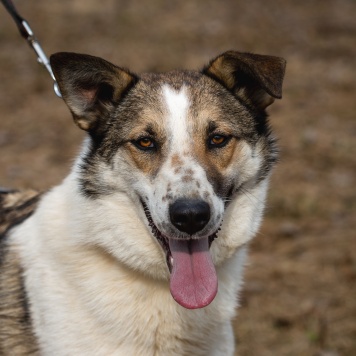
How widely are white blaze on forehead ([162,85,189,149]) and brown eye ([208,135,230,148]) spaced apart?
0.15 metres

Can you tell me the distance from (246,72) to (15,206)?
1.61 metres

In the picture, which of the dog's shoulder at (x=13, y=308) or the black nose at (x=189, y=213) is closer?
the black nose at (x=189, y=213)

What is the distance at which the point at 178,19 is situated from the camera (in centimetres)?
1267

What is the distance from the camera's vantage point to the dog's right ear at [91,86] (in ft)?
11.1

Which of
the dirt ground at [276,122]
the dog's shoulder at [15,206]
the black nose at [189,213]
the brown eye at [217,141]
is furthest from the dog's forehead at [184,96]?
the dog's shoulder at [15,206]

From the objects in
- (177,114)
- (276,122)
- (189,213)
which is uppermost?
(177,114)

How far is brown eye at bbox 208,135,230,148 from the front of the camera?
3.36 m

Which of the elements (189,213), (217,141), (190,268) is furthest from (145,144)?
(190,268)

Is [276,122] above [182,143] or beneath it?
beneath

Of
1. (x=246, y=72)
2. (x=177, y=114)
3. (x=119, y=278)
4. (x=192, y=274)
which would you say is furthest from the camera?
(x=246, y=72)

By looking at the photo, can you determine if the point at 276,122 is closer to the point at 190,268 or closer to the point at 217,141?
the point at 217,141

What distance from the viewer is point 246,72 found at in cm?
359

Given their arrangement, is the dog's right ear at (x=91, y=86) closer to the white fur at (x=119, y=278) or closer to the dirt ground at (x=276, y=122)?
the white fur at (x=119, y=278)

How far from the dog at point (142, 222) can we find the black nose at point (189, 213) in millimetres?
63
